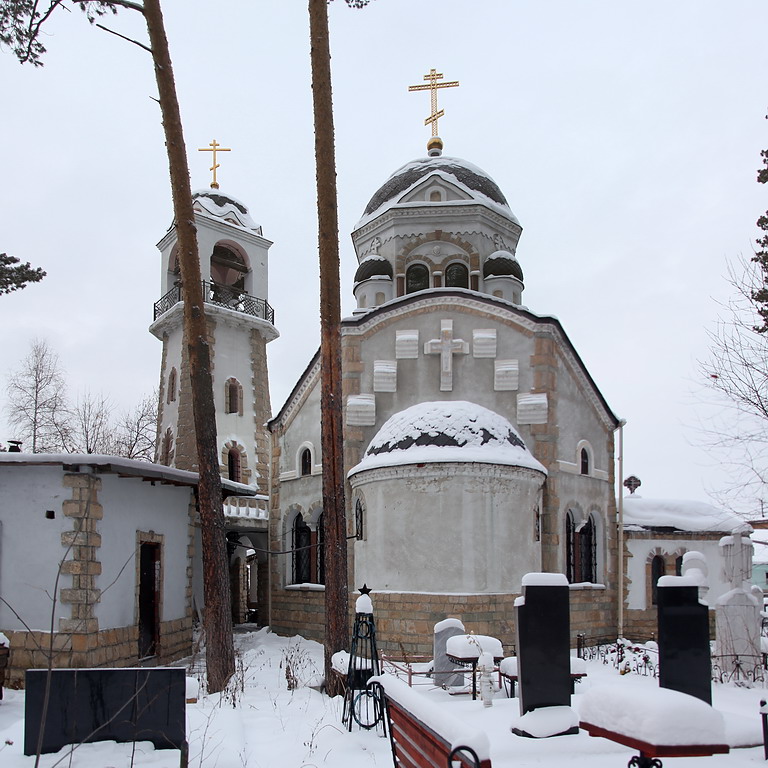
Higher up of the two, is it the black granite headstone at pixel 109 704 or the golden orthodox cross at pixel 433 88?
the golden orthodox cross at pixel 433 88

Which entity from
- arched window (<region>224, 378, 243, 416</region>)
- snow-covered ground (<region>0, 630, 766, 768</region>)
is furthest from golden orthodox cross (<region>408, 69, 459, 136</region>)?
snow-covered ground (<region>0, 630, 766, 768</region>)

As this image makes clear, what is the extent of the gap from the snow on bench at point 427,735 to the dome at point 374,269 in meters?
17.0

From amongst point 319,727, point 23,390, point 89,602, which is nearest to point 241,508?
point 89,602

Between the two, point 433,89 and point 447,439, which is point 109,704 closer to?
point 447,439

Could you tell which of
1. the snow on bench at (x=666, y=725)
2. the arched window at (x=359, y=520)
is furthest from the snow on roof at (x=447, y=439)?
the snow on bench at (x=666, y=725)

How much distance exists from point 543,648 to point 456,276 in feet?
49.8

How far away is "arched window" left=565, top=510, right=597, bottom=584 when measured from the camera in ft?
61.8

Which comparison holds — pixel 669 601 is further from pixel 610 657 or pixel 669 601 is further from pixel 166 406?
pixel 166 406

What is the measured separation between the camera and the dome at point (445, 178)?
22.9m

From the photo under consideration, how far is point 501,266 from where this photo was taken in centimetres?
2205

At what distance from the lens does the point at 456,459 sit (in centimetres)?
1579

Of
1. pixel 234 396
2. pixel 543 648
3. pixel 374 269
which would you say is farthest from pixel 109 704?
pixel 234 396

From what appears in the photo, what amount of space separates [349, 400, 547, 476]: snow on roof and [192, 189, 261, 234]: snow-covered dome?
494 inches

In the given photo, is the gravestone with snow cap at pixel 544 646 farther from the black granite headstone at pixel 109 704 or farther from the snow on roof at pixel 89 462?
the snow on roof at pixel 89 462
